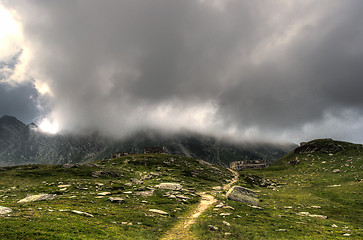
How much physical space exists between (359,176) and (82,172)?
11558cm

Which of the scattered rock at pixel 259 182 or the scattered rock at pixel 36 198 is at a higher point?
the scattered rock at pixel 36 198

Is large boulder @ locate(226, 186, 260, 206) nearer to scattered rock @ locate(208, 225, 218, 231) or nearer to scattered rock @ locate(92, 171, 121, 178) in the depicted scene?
scattered rock @ locate(208, 225, 218, 231)

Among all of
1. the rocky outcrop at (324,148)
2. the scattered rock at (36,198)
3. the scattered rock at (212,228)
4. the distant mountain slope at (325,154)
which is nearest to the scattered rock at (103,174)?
the scattered rock at (36,198)

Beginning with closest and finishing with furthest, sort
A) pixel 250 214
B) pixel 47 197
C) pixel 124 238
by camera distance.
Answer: pixel 124 238 < pixel 250 214 < pixel 47 197

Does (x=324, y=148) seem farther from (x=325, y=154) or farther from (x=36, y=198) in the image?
(x=36, y=198)

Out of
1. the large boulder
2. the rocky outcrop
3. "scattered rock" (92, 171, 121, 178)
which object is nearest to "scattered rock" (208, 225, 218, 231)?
the large boulder

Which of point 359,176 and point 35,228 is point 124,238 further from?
point 359,176

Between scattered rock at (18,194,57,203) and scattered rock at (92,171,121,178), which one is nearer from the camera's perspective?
scattered rock at (18,194,57,203)

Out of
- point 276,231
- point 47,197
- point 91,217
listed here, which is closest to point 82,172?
point 47,197

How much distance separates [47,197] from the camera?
3303 cm

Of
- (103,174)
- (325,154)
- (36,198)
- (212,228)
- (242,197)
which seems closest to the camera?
(212,228)

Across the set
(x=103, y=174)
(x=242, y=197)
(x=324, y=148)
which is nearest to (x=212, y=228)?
(x=242, y=197)

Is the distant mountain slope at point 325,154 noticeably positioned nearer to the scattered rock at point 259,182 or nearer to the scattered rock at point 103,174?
the scattered rock at point 259,182

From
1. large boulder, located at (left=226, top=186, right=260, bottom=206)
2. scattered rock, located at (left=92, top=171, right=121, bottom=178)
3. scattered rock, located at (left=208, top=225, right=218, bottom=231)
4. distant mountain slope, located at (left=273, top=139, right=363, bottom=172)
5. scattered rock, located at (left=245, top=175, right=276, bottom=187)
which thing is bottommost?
scattered rock, located at (left=245, top=175, right=276, bottom=187)
